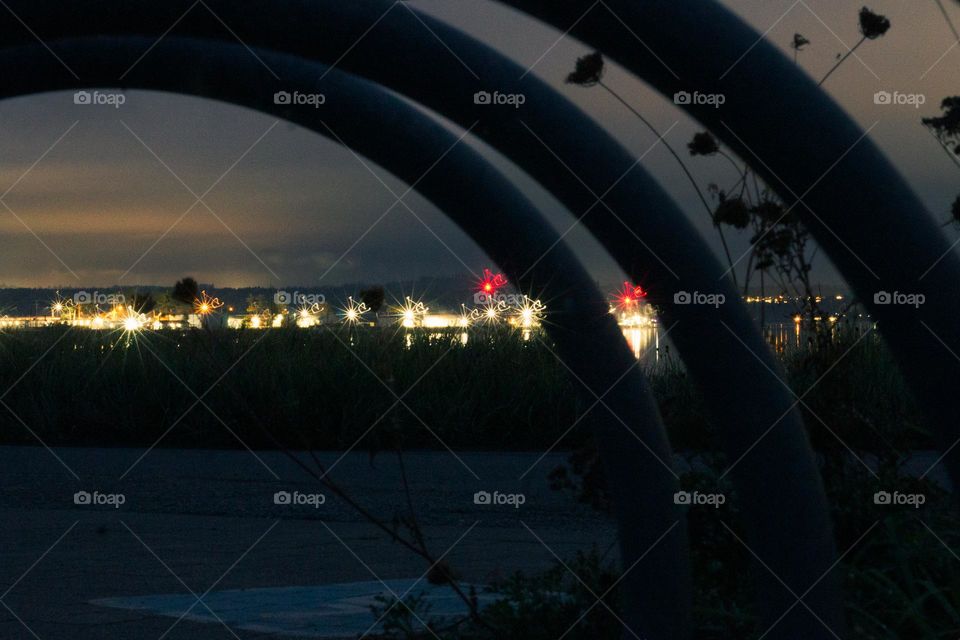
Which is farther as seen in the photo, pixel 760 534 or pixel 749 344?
pixel 749 344

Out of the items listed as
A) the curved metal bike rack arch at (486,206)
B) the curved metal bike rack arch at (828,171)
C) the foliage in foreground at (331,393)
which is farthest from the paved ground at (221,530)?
the curved metal bike rack arch at (828,171)

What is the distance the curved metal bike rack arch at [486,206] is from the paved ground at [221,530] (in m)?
2.31

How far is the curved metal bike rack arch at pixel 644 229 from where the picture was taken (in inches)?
111

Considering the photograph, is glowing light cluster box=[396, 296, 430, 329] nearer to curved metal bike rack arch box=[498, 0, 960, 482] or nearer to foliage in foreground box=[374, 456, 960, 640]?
foliage in foreground box=[374, 456, 960, 640]

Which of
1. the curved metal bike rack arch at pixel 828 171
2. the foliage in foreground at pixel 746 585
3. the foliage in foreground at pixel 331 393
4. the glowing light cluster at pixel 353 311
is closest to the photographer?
the curved metal bike rack arch at pixel 828 171

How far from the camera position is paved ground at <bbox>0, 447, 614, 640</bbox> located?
267 inches

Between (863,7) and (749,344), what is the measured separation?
356 cm

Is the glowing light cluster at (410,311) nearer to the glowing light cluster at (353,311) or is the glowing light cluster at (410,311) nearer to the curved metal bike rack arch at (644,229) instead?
the glowing light cluster at (353,311)

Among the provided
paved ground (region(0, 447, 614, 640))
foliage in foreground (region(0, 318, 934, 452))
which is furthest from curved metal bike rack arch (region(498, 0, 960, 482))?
foliage in foreground (region(0, 318, 934, 452))

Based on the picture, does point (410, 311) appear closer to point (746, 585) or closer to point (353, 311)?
point (353, 311)

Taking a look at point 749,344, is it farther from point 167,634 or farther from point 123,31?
point 167,634

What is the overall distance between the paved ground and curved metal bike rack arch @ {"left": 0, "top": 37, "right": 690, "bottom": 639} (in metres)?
2.31

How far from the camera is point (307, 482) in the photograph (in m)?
12.6

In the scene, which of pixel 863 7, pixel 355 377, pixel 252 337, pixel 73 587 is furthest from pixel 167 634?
pixel 252 337
